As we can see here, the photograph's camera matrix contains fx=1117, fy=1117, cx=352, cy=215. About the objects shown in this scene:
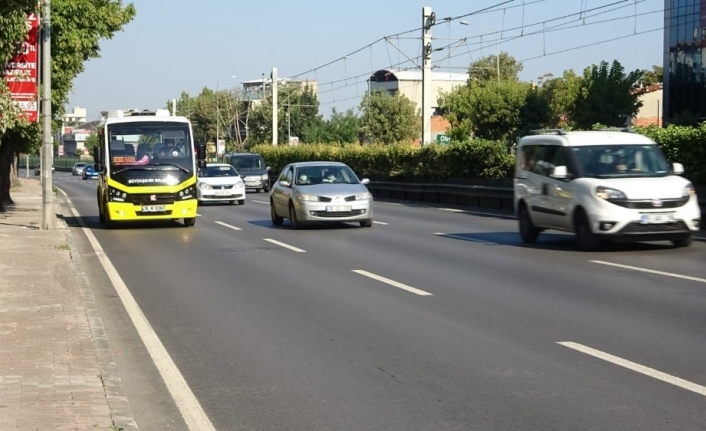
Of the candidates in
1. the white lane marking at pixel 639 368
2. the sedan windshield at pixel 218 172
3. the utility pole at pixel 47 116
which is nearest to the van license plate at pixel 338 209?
the utility pole at pixel 47 116

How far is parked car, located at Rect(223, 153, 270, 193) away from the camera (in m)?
53.6

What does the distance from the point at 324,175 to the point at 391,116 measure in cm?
8083

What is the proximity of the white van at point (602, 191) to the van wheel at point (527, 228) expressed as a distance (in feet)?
0.06

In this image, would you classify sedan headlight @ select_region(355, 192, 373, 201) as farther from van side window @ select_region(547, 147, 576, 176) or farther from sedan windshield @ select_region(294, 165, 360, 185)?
van side window @ select_region(547, 147, 576, 176)

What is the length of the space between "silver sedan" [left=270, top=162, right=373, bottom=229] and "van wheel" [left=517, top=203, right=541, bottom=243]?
17.1 feet

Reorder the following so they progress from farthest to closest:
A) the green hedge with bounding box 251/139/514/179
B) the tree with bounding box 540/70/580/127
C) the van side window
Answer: the tree with bounding box 540/70/580/127
the green hedge with bounding box 251/139/514/179
the van side window

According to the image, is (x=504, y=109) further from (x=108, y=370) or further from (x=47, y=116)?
(x=108, y=370)

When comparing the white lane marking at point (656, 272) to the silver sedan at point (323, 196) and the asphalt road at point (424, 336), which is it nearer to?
the asphalt road at point (424, 336)

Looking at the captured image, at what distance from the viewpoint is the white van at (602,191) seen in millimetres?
17219

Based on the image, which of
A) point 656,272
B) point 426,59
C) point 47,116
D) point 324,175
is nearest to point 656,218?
point 656,272

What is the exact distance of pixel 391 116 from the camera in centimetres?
10619

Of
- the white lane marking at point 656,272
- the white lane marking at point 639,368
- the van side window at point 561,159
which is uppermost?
the van side window at point 561,159

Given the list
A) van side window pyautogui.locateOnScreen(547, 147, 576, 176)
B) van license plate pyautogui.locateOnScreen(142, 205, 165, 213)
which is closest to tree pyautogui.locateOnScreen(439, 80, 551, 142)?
van license plate pyautogui.locateOnScreen(142, 205, 165, 213)

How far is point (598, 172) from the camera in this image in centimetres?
1831
